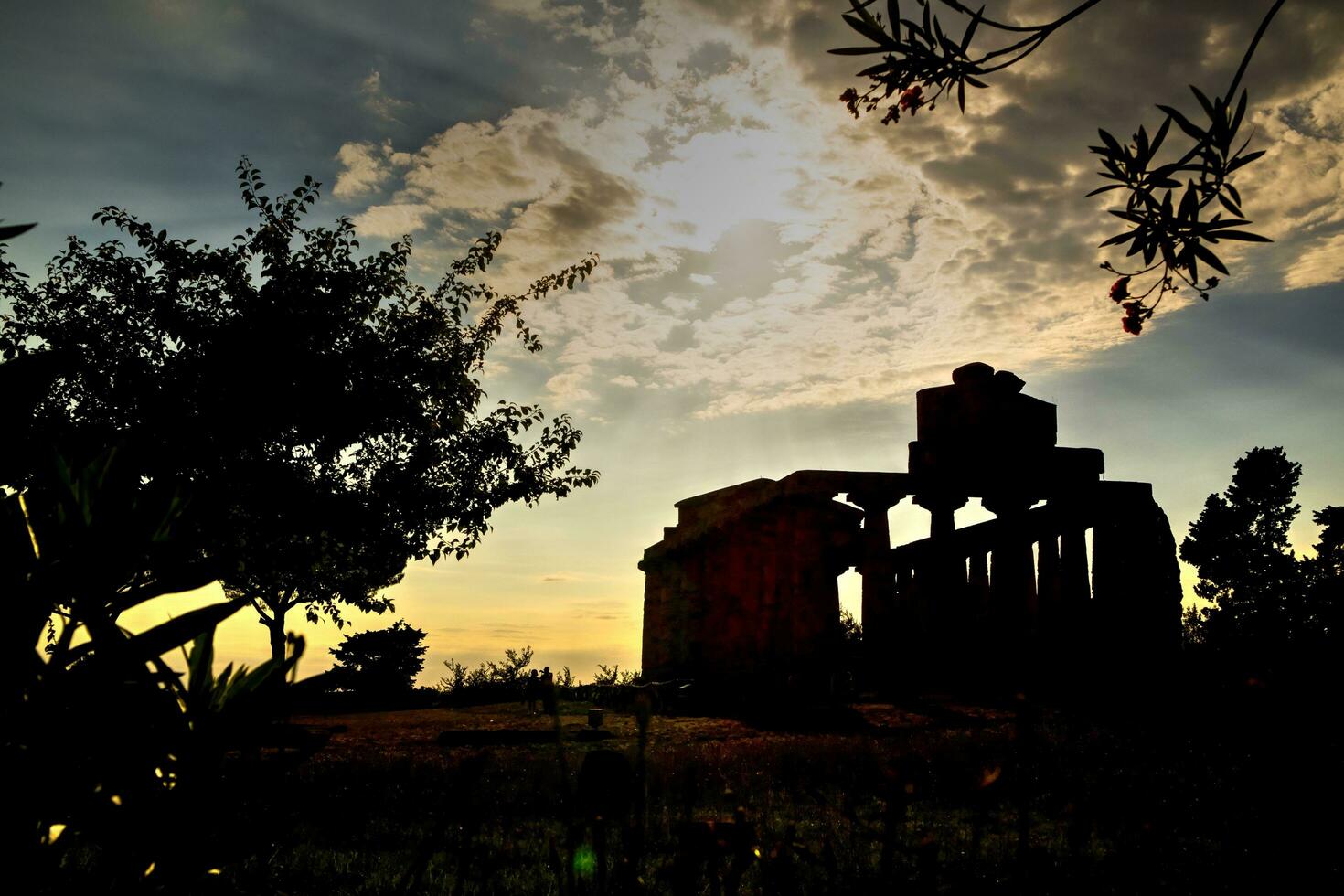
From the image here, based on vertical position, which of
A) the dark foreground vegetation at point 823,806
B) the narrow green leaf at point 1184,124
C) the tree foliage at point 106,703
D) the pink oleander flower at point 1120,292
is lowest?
the dark foreground vegetation at point 823,806

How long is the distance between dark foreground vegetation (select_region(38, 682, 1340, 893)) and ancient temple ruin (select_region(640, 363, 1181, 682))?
5.36 m

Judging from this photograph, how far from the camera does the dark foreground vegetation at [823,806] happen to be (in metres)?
2.17

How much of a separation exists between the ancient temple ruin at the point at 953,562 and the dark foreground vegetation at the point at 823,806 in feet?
17.6

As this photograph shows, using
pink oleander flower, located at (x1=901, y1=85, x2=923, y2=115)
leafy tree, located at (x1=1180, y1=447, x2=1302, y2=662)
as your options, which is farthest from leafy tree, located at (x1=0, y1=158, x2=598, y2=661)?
leafy tree, located at (x1=1180, y1=447, x2=1302, y2=662)

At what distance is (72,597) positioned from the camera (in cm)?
163

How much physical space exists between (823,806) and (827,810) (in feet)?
11.9

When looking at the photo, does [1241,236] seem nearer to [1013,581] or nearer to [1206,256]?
[1206,256]

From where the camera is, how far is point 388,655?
945 inches

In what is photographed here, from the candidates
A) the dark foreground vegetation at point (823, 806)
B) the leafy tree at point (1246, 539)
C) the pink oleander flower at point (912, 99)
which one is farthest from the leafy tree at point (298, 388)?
the leafy tree at point (1246, 539)

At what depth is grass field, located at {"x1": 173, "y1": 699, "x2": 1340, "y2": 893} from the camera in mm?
2238

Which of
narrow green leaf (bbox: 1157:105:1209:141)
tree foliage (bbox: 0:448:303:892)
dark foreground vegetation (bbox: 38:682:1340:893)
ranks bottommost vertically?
dark foreground vegetation (bbox: 38:682:1340:893)

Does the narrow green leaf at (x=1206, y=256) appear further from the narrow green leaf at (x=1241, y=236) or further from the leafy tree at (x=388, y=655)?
the leafy tree at (x=388, y=655)

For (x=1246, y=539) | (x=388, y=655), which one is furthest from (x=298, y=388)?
(x=1246, y=539)

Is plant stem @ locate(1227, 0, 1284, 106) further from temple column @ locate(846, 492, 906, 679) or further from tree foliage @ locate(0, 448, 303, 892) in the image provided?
temple column @ locate(846, 492, 906, 679)
